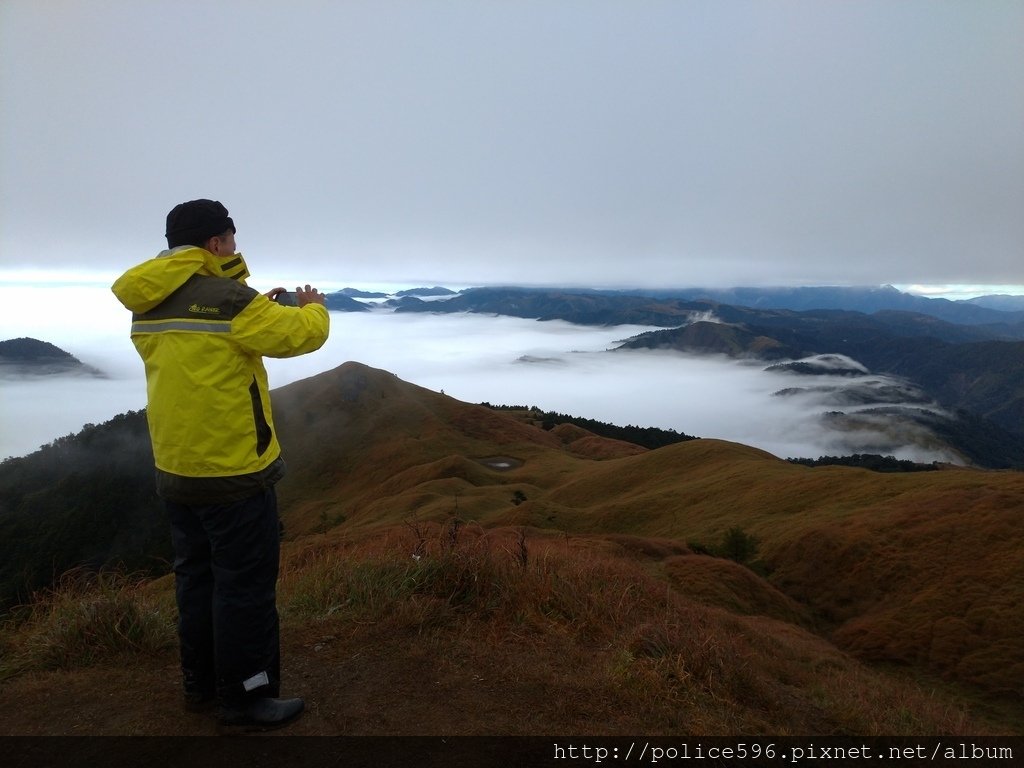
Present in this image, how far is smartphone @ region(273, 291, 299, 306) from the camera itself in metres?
3.63

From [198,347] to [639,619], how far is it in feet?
14.2

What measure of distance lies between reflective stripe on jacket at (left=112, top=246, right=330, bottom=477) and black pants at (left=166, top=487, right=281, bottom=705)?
333 mm

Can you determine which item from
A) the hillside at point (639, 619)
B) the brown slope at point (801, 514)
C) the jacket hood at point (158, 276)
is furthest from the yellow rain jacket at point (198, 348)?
the brown slope at point (801, 514)

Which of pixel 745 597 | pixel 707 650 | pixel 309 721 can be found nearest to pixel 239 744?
pixel 309 721

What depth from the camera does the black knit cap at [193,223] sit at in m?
3.35

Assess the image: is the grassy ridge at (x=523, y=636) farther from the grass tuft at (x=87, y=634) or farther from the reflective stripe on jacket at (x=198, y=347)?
the reflective stripe on jacket at (x=198, y=347)

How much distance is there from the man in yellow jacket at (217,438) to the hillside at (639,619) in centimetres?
37

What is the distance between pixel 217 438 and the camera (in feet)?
10.5

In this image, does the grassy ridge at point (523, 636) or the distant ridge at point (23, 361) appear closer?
the grassy ridge at point (523, 636)

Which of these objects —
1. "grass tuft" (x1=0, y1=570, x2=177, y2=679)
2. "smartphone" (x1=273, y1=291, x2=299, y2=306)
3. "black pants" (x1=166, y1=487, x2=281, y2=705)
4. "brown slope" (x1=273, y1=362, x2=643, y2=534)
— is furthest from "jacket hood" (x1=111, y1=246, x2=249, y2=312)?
"brown slope" (x1=273, y1=362, x2=643, y2=534)

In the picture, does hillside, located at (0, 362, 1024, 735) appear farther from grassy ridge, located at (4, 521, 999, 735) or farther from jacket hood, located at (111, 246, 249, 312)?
jacket hood, located at (111, 246, 249, 312)

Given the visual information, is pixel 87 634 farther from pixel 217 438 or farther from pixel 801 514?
pixel 801 514

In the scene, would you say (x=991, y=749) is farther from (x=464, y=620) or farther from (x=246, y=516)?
(x=246, y=516)

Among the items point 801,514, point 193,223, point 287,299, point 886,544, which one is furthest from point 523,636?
point 801,514
